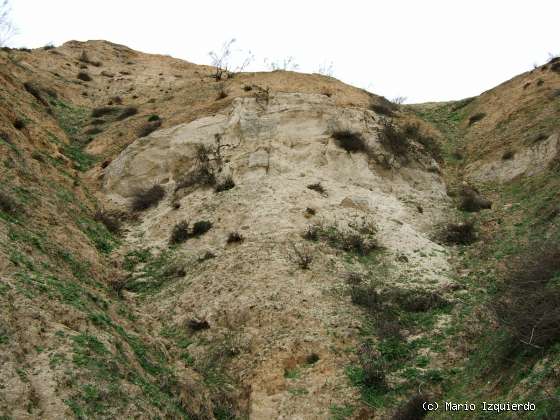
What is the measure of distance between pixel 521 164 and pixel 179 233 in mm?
12581

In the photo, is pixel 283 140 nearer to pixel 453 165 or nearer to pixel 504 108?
pixel 453 165

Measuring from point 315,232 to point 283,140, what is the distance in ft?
21.1

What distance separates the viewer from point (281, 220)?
18.4m

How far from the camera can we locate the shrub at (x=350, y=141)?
2295 centimetres

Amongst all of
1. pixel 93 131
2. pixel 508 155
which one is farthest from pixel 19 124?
pixel 508 155

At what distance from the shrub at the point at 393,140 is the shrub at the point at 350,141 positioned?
927mm

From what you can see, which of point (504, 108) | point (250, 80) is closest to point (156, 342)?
point (250, 80)

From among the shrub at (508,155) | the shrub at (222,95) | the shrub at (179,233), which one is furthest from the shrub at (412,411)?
the shrub at (222,95)

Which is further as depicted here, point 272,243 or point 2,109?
point 2,109

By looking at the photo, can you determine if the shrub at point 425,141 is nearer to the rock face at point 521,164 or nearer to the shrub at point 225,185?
the rock face at point 521,164

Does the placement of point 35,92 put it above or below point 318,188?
above

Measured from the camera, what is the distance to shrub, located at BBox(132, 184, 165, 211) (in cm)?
2136

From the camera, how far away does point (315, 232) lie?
58.6 feet

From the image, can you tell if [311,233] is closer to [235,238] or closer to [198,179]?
[235,238]
